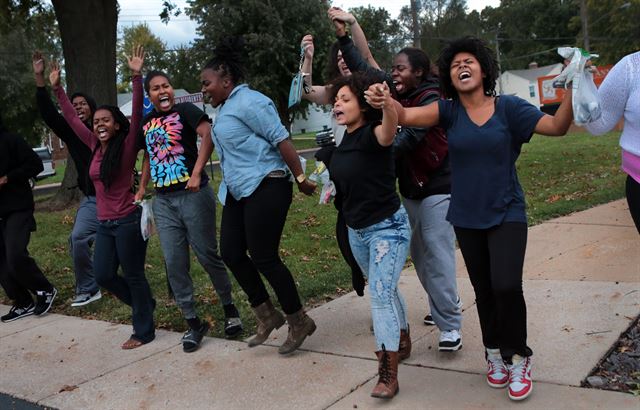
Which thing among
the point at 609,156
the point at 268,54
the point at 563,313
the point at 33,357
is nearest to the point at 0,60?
the point at 268,54

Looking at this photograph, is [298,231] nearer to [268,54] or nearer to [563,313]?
[563,313]

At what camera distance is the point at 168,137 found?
4672 mm

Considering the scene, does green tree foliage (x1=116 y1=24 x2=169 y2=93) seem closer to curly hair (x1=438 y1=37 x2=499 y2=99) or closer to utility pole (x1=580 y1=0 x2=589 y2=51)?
utility pole (x1=580 y1=0 x2=589 y2=51)

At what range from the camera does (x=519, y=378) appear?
3324mm

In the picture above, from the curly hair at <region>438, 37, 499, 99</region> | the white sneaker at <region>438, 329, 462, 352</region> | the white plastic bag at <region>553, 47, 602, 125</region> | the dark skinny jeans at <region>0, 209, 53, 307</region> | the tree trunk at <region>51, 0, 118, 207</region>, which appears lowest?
the white sneaker at <region>438, 329, 462, 352</region>

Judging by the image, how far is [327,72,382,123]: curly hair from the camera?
11.8 feet

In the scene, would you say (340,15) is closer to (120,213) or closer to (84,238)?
(120,213)

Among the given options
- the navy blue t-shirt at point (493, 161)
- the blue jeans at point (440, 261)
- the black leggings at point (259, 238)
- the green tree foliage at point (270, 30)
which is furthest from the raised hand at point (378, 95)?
the green tree foliage at point (270, 30)

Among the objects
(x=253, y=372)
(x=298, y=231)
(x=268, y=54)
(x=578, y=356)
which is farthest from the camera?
(x=268, y=54)

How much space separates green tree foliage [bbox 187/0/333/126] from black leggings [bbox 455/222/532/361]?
28149mm

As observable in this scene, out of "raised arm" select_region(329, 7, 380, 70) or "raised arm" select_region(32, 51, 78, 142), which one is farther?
"raised arm" select_region(32, 51, 78, 142)

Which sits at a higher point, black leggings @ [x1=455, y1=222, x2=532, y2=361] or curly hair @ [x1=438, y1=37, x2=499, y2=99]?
curly hair @ [x1=438, y1=37, x2=499, y2=99]

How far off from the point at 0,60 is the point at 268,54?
44.5ft

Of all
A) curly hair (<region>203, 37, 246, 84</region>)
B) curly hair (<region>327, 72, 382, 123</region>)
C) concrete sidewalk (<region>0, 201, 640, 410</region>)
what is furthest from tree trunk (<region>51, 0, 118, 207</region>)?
curly hair (<region>327, 72, 382, 123</region>)
